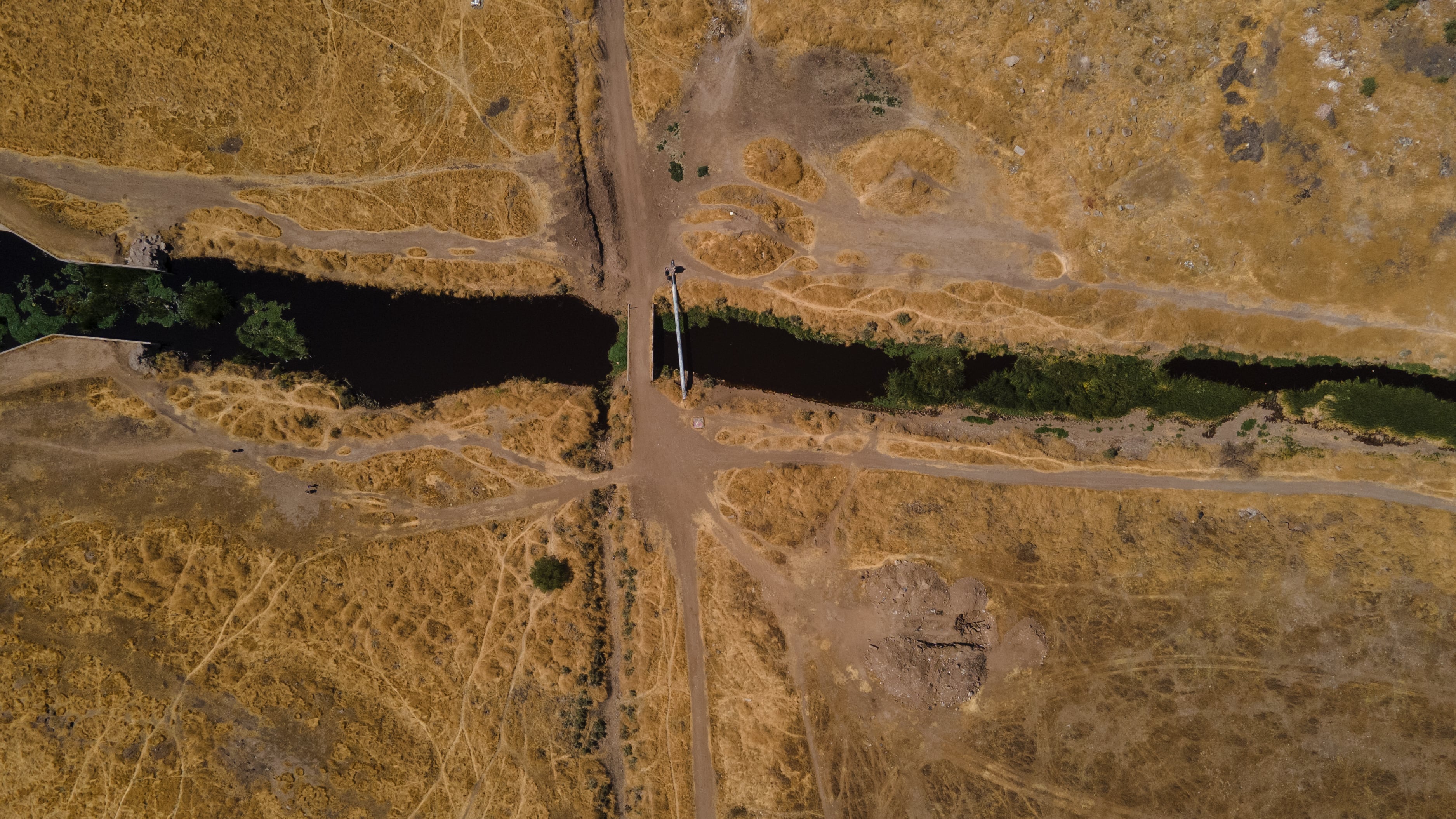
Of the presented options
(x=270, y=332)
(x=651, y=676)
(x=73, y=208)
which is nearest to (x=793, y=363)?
(x=651, y=676)

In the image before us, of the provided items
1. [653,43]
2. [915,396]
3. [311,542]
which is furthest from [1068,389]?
[311,542]

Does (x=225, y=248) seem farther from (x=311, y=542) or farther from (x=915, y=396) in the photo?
(x=915, y=396)

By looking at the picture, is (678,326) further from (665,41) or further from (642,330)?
(665,41)

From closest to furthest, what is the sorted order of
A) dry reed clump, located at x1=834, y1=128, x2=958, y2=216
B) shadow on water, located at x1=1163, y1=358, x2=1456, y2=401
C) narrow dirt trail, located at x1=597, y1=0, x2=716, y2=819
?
dry reed clump, located at x1=834, y1=128, x2=958, y2=216 < narrow dirt trail, located at x1=597, y1=0, x2=716, y2=819 < shadow on water, located at x1=1163, y1=358, x2=1456, y2=401

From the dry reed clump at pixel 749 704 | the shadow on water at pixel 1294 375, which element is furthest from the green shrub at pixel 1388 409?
the dry reed clump at pixel 749 704

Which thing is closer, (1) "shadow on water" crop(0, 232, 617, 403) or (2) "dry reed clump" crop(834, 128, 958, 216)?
(2) "dry reed clump" crop(834, 128, 958, 216)

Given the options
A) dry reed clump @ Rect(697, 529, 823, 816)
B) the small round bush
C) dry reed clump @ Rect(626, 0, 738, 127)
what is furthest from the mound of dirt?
dry reed clump @ Rect(626, 0, 738, 127)

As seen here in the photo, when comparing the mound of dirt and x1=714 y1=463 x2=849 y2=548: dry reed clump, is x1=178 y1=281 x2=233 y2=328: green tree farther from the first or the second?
the mound of dirt
